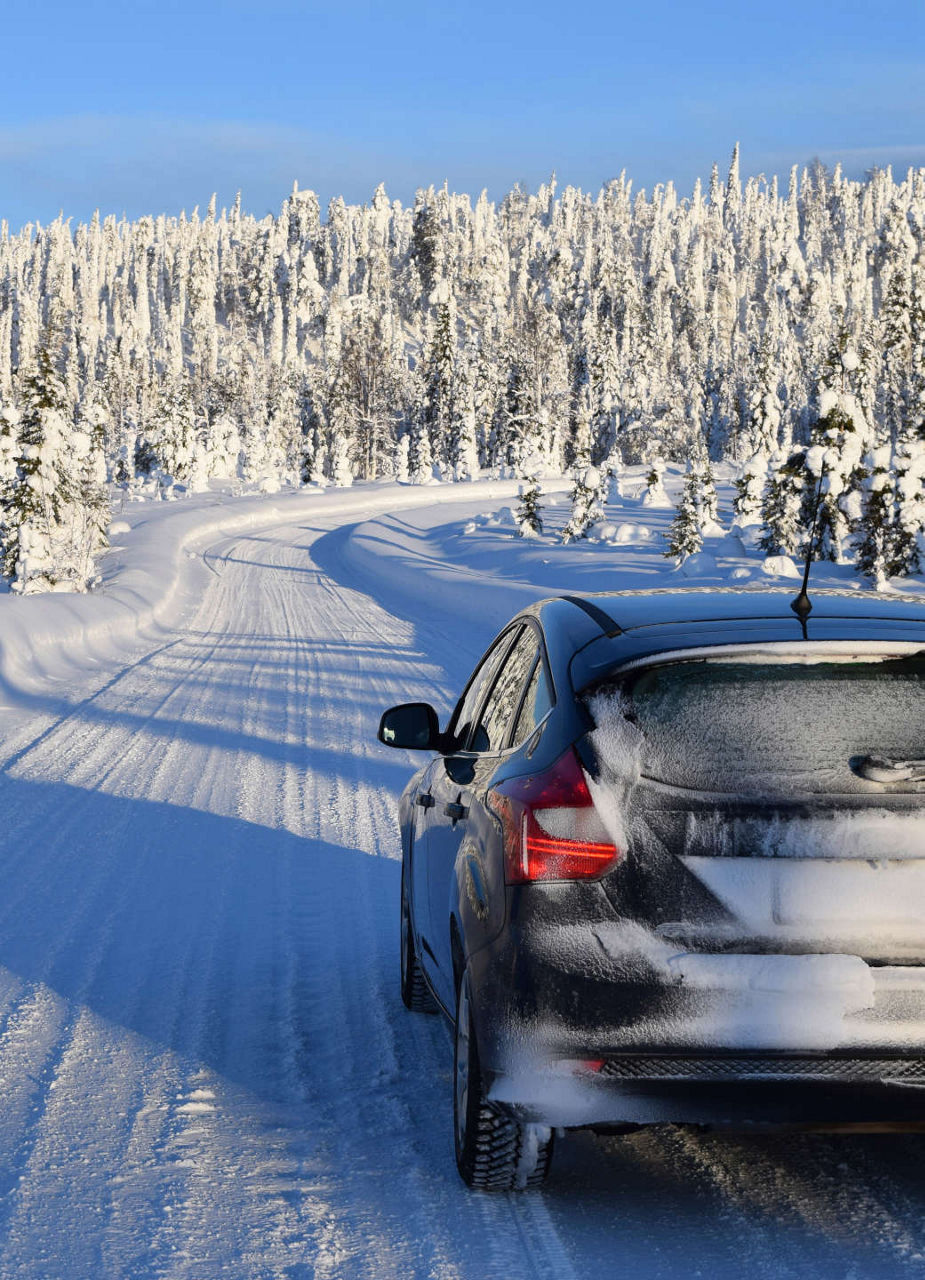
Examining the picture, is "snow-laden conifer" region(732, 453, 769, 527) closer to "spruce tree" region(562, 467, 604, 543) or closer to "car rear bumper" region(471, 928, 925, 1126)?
"spruce tree" region(562, 467, 604, 543)

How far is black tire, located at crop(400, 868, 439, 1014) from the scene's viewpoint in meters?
5.38

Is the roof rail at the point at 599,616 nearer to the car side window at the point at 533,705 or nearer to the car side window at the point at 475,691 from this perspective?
the car side window at the point at 533,705

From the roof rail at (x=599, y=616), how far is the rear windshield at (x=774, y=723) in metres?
0.36

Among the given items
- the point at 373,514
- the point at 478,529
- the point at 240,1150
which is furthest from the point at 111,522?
the point at 240,1150

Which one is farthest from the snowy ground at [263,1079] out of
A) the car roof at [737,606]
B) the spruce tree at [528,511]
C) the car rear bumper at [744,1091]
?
the spruce tree at [528,511]

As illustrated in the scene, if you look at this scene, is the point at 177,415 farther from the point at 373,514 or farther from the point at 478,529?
the point at 478,529

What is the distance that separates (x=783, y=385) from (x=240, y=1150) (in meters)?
163

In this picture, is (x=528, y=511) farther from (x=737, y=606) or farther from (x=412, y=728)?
(x=737, y=606)

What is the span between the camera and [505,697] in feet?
14.3

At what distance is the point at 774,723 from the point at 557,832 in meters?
0.59

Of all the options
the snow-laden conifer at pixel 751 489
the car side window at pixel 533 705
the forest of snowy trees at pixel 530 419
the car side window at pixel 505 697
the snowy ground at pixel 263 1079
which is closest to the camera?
the snowy ground at pixel 263 1079

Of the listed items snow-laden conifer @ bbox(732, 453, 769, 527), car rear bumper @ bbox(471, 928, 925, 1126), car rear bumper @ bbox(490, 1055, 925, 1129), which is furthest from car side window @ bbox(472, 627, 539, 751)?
snow-laden conifer @ bbox(732, 453, 769, 527)

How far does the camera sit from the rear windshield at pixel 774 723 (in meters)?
3.23

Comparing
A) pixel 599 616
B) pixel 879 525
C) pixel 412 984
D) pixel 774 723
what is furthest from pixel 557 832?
pixel 879 525
